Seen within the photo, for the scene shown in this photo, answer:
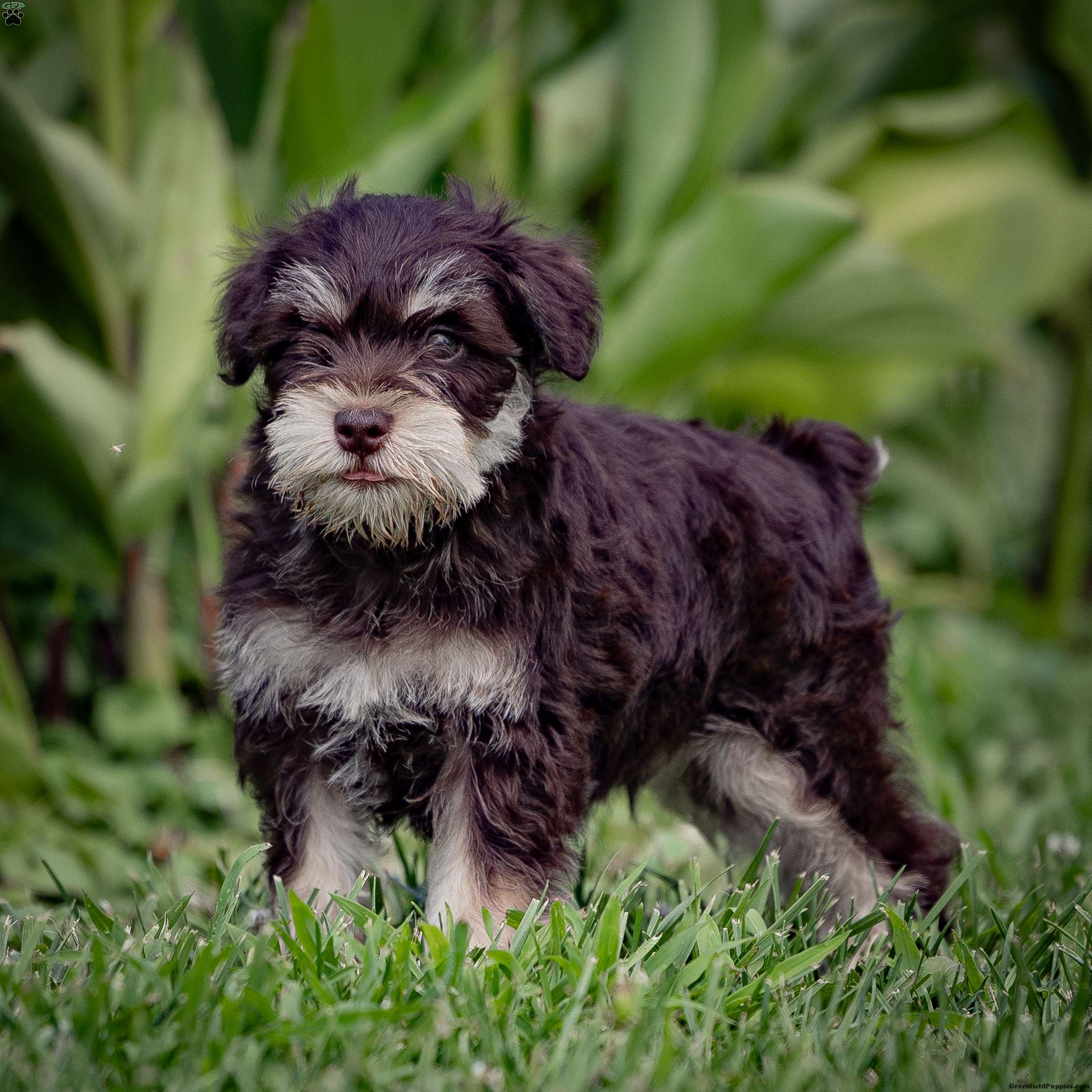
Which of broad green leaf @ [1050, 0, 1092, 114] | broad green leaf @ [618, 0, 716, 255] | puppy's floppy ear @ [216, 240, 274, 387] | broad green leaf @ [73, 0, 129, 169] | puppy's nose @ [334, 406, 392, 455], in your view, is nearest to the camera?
puppy's nose @ [334, 406, 392, 455]

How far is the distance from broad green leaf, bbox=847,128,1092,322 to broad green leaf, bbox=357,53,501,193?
283 centimetres

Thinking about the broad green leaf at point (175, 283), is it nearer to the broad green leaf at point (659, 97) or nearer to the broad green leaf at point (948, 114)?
the broad green leaf at point (659, 97)

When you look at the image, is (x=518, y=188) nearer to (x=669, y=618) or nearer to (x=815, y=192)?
(x=815, y=192)

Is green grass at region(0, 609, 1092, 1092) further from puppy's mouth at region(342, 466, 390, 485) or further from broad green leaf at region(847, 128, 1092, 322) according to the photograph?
broad green leaf at region(847, 128, 1092, 322)

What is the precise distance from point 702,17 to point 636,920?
Result: 4.96 meters

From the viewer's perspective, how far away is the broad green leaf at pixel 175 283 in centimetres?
575

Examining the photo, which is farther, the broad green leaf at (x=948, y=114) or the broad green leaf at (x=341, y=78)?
the broad green leaf at (x=948, y=114)

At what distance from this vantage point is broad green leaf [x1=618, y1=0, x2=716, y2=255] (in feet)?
21.9

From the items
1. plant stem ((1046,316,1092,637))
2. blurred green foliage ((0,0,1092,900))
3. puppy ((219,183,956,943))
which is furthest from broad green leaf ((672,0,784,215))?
puppy ((219,183,956,943))

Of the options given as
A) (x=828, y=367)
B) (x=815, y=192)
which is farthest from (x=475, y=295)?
(x=828, y=367)

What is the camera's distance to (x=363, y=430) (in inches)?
115

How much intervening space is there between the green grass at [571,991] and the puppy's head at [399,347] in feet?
3.21

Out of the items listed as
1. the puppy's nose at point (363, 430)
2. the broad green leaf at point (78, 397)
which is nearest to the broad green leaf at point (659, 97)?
the broad green leaf at point (78, 397)

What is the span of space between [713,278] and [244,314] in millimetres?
3391
